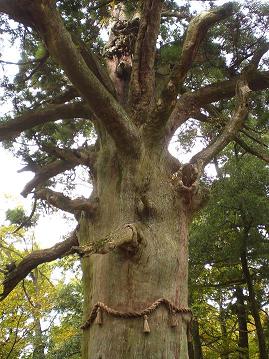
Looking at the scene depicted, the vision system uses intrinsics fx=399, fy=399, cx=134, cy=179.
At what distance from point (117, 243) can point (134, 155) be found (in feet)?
4.36

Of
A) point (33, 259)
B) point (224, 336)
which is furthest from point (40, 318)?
point (33, 259)

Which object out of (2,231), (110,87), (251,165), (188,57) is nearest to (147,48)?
(110,87)

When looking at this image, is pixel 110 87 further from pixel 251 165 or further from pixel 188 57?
pixel 251 165

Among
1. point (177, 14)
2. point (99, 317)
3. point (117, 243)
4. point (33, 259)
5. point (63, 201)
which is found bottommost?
point (99, 317)

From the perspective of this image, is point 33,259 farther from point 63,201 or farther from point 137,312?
point 137,312

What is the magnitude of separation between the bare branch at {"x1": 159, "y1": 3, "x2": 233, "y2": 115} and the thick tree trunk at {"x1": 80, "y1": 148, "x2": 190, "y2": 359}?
0.70 meters

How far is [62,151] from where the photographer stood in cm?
429

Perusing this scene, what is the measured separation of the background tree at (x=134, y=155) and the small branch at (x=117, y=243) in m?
0.01

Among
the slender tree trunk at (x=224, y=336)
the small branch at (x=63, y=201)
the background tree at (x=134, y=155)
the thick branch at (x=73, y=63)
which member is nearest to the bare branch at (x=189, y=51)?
the background tree at (x=134, y=155)

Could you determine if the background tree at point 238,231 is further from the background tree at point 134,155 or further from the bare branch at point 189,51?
the bare branch at point 189,51

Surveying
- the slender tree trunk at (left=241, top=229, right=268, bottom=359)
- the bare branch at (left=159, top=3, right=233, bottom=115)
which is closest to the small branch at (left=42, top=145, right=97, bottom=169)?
the bare branch at (left=159, top=3, right=233, bottom=115)

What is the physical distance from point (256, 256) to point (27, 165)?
7.00m

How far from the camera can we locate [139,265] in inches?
129

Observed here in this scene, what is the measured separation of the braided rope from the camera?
304 centimetres
